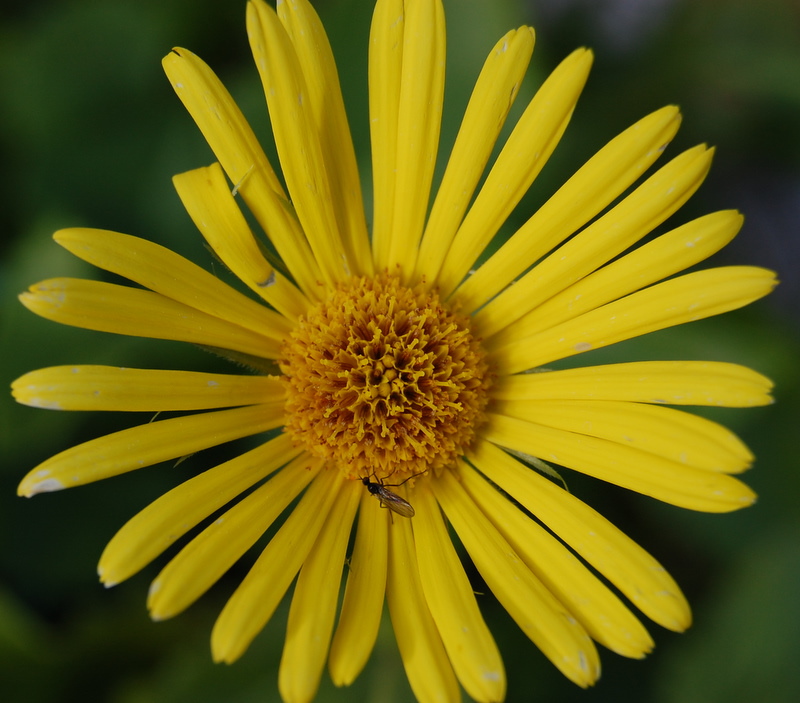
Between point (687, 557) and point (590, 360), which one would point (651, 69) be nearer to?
point (590, 360)

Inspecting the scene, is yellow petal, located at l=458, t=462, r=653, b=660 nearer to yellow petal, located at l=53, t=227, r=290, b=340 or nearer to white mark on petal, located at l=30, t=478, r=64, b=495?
yellow petal, located at l=53, t=227, r=290, b=340

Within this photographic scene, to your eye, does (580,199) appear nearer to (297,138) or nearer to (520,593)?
(297,138)

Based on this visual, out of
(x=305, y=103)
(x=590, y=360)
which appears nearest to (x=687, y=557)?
(x=590, y=360)

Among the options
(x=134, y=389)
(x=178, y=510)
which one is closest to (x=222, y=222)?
Result: (x=134, y=389)

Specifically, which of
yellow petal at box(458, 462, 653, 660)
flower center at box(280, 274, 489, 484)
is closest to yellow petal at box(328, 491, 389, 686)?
flower center at box(280, 274, 489, 484)

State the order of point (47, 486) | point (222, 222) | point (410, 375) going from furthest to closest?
point (410, 375)
point (222, 222)
point (47, 486)
